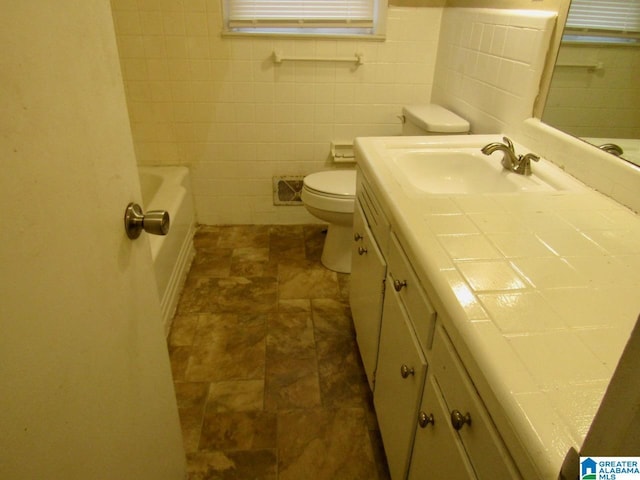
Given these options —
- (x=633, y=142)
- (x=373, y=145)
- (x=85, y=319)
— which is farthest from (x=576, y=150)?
(x=85, y=319)

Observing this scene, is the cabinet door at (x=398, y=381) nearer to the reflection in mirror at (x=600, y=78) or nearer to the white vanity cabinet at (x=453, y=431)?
the white vanity cabinet at (x=453, y=431)

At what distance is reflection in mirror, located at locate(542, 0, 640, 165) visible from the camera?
1.18 metres

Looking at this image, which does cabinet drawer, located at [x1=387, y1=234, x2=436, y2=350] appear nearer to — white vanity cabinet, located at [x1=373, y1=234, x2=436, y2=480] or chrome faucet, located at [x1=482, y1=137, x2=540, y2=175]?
white vanity cabinet, located at [x1=373, y1=234, x2=436, y2=480]

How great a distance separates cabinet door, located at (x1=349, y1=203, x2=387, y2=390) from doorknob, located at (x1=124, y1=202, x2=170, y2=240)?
66cm

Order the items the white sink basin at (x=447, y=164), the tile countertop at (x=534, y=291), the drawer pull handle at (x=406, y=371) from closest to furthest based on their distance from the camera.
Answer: the tile countertop at (x=534, y=291)
the drawer pull handle at (x=406, y=371)
the white sink basin at (x=447, y=164)

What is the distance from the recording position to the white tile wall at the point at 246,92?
7.57ft

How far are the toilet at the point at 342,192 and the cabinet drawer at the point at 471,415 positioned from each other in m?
1.34

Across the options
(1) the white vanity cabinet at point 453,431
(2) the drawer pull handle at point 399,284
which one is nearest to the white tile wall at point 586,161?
(2) the drawer pull handle at point 399,284

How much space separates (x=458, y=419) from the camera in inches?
29.6

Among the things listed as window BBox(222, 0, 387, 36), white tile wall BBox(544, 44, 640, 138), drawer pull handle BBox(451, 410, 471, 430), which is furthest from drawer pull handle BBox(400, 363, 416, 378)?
window BBox(222, 0, 387, 36)

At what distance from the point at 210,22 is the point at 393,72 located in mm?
994

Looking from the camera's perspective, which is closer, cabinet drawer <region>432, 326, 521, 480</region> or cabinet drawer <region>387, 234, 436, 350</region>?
cabinet drawer <region>432, 326, 521, 480</region>

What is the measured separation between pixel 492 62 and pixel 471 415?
1.51 m

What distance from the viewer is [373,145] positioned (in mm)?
1536
